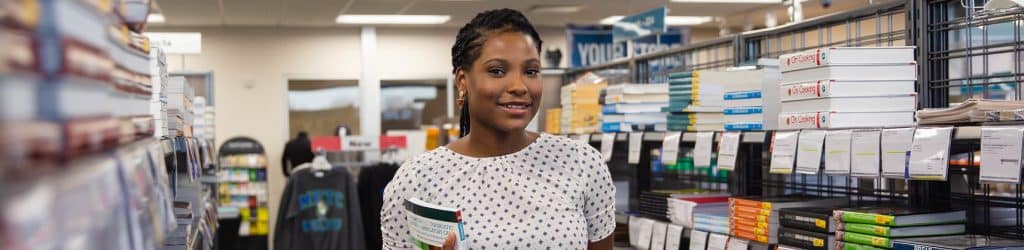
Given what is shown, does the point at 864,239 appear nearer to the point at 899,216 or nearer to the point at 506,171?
the point at 899,216

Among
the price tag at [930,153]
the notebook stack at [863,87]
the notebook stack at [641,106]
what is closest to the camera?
the price tag at [930,153]

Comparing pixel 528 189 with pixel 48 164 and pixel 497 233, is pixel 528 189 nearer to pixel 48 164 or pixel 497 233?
pixel 497 233

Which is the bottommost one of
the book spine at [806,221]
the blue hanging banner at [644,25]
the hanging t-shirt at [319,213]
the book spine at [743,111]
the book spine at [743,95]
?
the hanging t-shirt at [319,213]

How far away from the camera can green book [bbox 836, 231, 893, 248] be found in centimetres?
256

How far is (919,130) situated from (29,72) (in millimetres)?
2192

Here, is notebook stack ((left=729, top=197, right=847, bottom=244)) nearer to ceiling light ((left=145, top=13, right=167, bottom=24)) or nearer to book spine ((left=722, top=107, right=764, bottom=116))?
book spine ((left=722, top=107, right=764, bottom=116))

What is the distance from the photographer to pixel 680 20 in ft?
42.6

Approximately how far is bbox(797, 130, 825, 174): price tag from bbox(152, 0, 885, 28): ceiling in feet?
25.6

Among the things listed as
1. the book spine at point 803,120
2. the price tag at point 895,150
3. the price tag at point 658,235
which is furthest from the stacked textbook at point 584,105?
the price tag at point 895,150

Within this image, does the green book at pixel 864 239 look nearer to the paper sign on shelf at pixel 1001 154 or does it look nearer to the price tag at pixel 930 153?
the price tag at pixel 930 153

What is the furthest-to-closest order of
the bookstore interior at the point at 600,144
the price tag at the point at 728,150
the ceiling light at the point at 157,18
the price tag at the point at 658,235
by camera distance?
the ceiling light at the point at 157,18 → the price tag at the point at 658,235 → the price tag at the point at 728,150 → the bookstore interior at the point at 600,144

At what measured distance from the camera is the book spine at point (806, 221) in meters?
2.81

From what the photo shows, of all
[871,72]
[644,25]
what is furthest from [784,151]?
[644,25]

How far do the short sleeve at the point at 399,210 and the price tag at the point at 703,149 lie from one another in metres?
1.57
